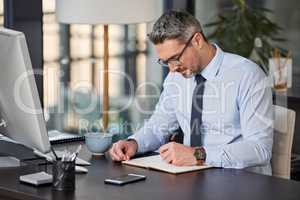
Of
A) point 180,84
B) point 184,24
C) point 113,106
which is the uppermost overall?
point 184,24

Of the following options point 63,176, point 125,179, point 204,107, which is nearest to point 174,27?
point 204,107

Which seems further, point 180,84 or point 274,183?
point 180,84

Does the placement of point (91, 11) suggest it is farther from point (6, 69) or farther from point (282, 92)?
point (282, 92)

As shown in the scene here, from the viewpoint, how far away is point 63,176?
2582 millimetres

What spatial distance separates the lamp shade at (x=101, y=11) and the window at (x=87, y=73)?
15.5 inches

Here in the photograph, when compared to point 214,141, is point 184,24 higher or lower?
higher

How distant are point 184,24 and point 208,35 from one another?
2.11 metres

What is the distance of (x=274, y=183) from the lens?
8.80 feet

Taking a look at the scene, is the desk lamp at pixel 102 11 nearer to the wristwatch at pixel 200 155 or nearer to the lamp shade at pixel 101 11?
the lamp shade at pixel 101 11

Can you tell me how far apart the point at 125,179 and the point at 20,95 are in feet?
1.57

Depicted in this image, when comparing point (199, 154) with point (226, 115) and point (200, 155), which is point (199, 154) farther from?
point (226, 115)

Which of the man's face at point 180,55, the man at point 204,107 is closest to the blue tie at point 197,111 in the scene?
the man at point 204,107

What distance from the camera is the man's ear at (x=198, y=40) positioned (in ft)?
10.1

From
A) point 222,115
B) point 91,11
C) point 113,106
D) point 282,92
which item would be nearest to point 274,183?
point 222,115
